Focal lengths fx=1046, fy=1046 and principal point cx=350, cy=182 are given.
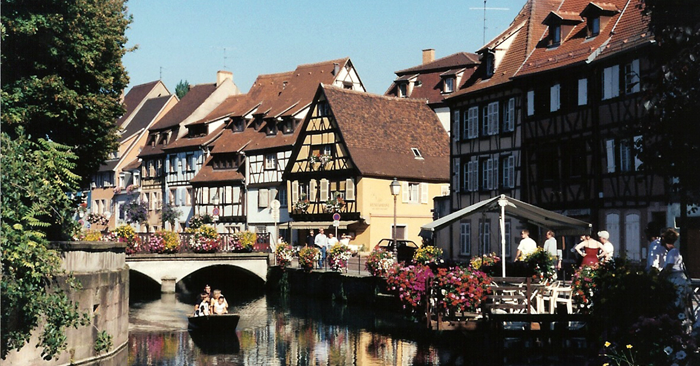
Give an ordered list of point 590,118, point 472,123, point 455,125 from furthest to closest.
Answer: point 455,125 < point 472,123 < point 590,118

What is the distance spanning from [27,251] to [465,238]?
107 feet

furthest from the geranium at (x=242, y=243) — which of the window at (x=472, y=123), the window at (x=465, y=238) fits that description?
the window at (x=472, y=123)

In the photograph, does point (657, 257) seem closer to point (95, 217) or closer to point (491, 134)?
point (491, 134)

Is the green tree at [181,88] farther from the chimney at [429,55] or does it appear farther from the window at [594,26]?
the window at [594,26]

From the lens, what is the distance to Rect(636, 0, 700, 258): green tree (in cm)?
1496

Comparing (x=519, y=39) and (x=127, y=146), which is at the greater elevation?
(x=519, y=39)

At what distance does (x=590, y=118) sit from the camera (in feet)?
122

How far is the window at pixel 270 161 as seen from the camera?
2648 inches

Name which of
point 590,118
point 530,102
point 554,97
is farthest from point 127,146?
point 590,118

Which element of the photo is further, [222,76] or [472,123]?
[222,76]

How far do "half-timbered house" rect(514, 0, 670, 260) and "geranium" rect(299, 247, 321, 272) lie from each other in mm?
9876

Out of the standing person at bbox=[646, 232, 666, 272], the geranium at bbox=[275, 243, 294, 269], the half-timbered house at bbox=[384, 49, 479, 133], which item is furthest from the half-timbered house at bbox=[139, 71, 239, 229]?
the standing person at bbox=[646, 232, 666, 272]

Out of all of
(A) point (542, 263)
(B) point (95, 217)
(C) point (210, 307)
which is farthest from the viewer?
(B) point (95, 217)

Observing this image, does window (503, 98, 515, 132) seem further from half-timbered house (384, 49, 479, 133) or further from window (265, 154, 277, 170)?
window (265, 154, 277, 170)
